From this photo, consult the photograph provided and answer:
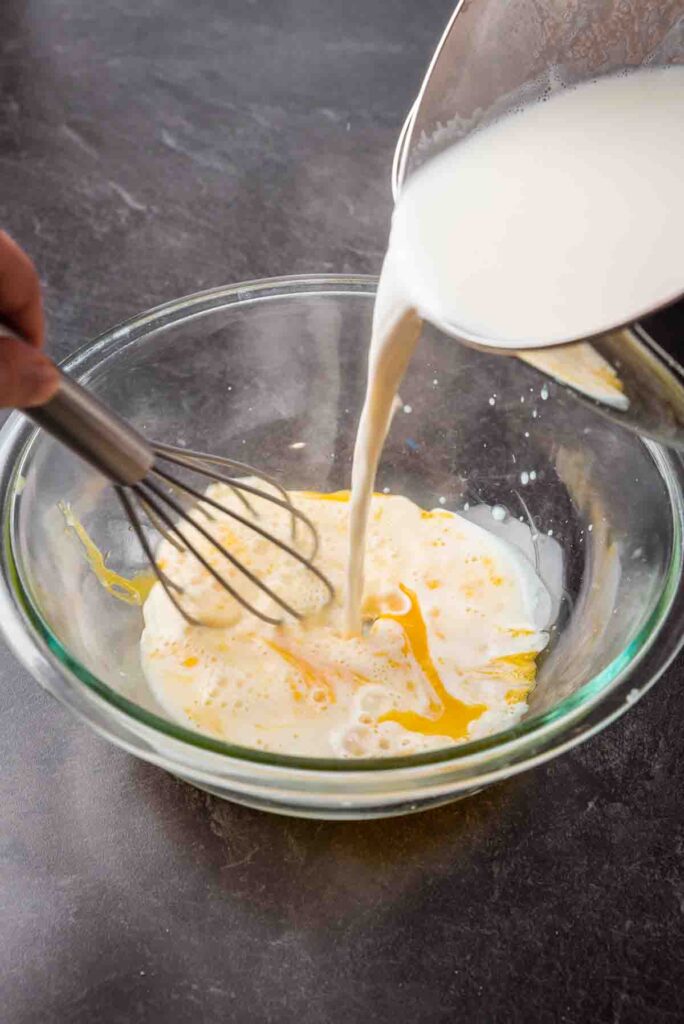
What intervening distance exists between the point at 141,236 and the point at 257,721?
3.48 feet

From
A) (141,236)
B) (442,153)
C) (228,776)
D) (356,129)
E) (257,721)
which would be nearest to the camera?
(228,776)

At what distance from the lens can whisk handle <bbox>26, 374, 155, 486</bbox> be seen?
47.7 inches

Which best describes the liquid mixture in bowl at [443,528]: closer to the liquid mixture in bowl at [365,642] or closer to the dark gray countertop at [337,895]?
the liquid mixture in bowl at [365,642]

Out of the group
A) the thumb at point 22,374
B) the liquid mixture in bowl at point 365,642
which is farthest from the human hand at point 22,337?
the liquid mixture in bowl at point 365,642

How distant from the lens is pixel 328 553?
178 centimetres

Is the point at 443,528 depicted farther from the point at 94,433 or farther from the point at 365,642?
the point at 94,433

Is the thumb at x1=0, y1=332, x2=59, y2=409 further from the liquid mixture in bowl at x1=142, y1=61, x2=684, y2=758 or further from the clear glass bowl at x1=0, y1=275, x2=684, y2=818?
the liquid mixture in bowl at x1=142, y1=61, x2=684, y2=758

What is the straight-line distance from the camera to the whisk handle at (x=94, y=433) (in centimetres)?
121

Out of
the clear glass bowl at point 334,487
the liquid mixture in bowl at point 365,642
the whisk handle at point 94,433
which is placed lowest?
the liquid mixture in bowl at point 365,642

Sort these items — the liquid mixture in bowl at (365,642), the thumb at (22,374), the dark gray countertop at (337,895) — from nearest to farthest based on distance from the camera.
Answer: the thumb at (22,374), the dark gray countertop at (337,895), the liquid mixture in bowl at (365,642)

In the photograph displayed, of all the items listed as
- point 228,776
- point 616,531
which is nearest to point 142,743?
point 228,776

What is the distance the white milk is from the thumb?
1.35ft

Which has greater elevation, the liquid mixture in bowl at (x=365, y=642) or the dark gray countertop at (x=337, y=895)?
the liquid mixture in bowl at (x=365, y=642)

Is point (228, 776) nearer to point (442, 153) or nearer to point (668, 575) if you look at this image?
point (668, 575)
